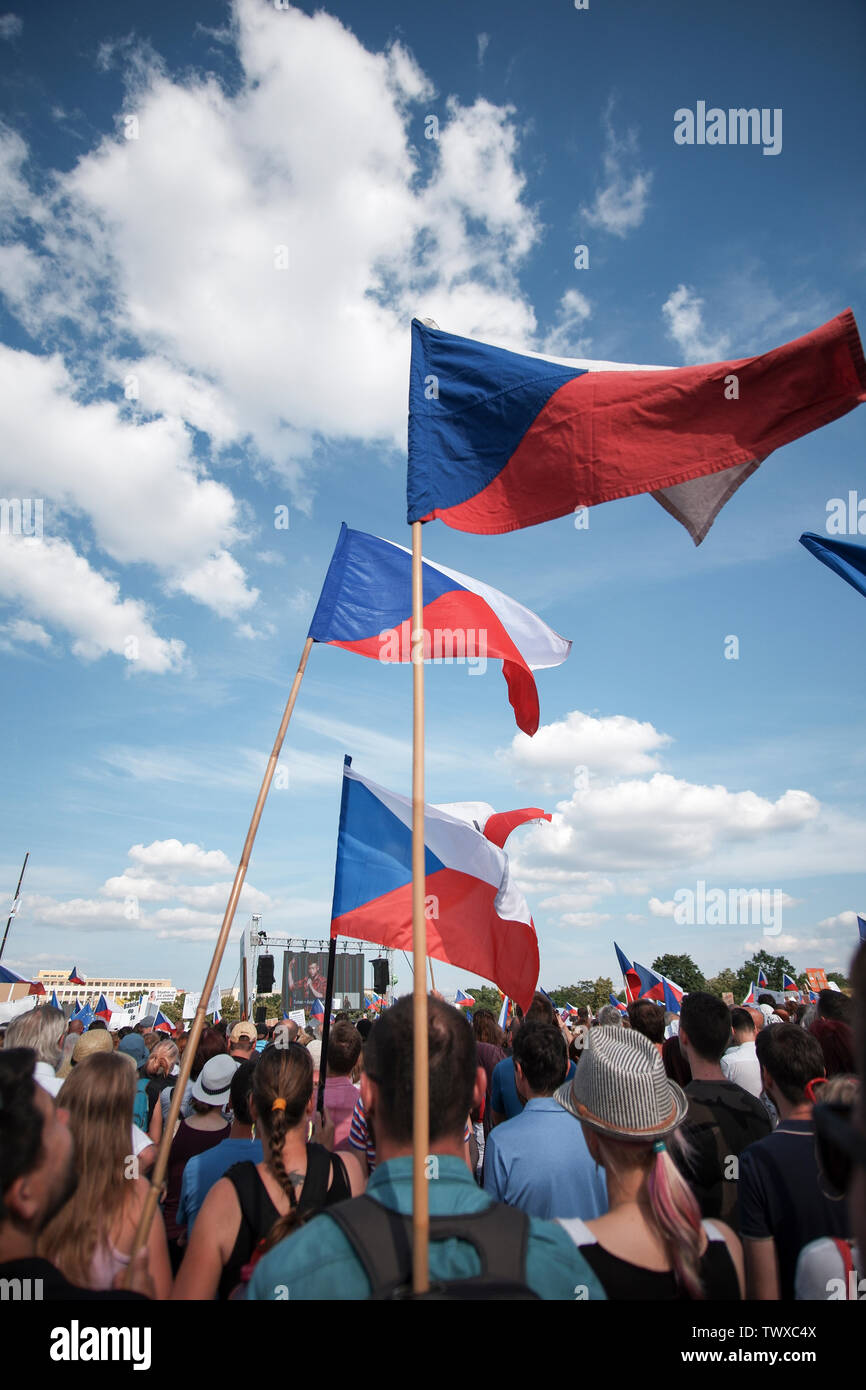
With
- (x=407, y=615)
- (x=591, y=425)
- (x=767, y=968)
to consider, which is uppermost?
(x=591, y=425)

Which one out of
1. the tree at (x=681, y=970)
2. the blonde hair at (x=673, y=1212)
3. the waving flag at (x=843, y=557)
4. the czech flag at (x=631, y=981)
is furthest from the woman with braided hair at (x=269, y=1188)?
the tree at (x=681, y=970)

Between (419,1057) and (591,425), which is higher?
(591,425)

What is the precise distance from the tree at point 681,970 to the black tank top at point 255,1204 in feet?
325

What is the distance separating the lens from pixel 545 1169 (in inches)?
137

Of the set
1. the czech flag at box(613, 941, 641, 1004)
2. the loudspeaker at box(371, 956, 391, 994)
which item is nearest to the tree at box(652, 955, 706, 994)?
the loudspeaker at box(371, 956, 391, 994)

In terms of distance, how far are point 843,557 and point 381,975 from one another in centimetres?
2631

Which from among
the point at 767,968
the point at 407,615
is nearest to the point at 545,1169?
the point at 407,615

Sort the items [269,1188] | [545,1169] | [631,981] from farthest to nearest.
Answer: [631,981] < [545,1169] < [269,1188]

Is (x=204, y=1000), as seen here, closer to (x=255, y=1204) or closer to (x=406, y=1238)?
(x=255, y=1204)

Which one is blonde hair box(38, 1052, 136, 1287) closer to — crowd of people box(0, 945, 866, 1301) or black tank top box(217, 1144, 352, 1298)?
crowd of people box(0, 945, 866, 1301)

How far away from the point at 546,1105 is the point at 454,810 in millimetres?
5036
